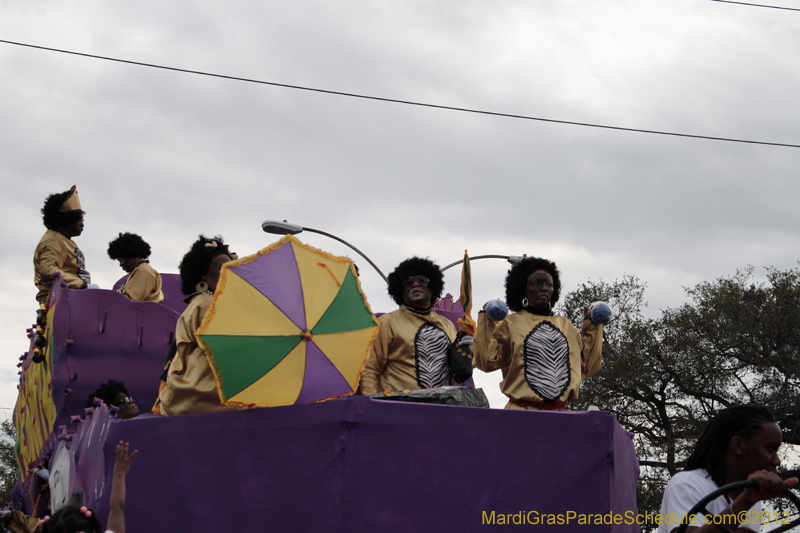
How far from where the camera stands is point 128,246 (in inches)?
336

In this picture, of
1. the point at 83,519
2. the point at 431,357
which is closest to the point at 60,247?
the point at 431,357

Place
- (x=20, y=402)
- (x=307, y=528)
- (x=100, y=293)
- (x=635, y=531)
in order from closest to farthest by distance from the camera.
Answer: (x=307, y=528) → (x=635, y=531) → (x=100, y=293) → (x=20, y=402)

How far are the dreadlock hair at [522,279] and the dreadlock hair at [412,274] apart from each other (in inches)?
28.5

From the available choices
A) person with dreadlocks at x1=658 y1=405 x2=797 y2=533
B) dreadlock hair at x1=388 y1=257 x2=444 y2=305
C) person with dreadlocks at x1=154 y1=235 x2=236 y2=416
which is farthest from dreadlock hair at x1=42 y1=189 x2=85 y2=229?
person with dreadlocks at x1=658 y1=405 x2=797 y2=533

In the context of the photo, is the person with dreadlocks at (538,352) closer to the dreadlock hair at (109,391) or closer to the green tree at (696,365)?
the dreadlock hair at (109,391)

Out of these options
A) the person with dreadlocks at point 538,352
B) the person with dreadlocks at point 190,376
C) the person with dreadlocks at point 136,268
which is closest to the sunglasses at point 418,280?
the person with dreadlocks at point 538,352

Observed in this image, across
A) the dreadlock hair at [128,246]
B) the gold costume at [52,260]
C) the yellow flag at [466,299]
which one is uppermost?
the dreadlock hair at [128,246]

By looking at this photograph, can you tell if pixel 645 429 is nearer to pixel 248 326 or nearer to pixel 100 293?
pixel 100 293

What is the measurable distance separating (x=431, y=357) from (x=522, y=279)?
95 cm

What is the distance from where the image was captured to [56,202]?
8148 millimetres

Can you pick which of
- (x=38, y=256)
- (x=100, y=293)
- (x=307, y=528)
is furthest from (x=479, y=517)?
(x=38, y=256)

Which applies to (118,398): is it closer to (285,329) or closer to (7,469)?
(285,329)

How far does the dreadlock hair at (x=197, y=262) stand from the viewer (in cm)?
595

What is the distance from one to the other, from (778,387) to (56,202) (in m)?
15.0
